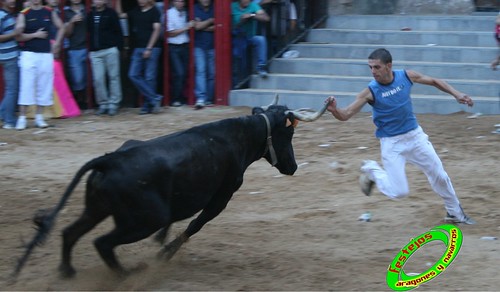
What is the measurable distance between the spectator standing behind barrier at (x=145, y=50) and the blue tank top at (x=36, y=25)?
5.50 ft

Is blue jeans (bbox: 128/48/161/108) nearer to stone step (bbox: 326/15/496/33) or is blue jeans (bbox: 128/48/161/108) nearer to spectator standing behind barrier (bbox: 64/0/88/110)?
spectator standing behind barrier (bbox: 64/0/88/110)

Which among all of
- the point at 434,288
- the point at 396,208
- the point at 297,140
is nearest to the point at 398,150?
the point at 396,208

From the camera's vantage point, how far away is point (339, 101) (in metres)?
13.2

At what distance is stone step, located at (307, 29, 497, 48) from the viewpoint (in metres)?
14.2

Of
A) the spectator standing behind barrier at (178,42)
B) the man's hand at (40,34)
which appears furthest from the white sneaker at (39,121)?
the spectator standing behind barrier at (178,42)

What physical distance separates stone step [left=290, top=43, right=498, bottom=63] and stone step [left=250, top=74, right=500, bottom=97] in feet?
2.26

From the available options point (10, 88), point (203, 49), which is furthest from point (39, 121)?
point (203, 49)

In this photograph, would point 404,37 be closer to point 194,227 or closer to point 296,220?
point 296,220

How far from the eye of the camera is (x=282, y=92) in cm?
1380

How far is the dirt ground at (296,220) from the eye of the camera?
20.8ft

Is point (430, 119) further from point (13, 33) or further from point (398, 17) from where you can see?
point (13, 33)

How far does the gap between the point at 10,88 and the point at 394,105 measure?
7.21 m

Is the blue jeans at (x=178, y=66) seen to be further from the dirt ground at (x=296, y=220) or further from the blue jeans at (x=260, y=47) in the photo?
the dirt ground at (x=296, y=220)

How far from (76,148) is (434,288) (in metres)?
6.63
